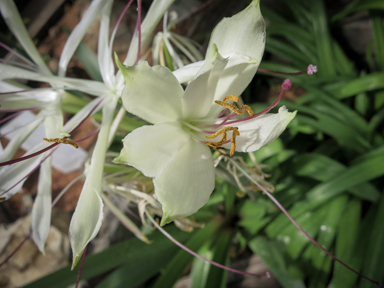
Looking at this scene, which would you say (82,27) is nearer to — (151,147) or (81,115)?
(81,115)

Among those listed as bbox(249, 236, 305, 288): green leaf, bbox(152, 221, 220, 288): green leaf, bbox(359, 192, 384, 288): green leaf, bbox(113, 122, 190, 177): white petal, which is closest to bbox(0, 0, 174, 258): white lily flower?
bbox(113, 122, 190, 177): white petal

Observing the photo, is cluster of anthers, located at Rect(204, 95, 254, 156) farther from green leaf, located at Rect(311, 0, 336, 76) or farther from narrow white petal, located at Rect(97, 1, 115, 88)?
green leaf, located at Rect(311, 0, 336, 76)

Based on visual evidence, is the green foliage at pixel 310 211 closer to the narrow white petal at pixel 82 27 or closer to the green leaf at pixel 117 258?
the green leaf at pixel 117 258

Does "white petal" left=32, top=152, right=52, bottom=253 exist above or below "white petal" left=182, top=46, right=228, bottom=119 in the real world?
below

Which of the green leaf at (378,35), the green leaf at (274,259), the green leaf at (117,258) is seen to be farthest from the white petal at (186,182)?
the green leaf at (378,35)

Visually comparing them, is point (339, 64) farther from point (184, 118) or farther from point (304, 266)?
point (184, 118)

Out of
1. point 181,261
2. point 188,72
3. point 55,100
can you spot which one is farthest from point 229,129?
point 181,261
